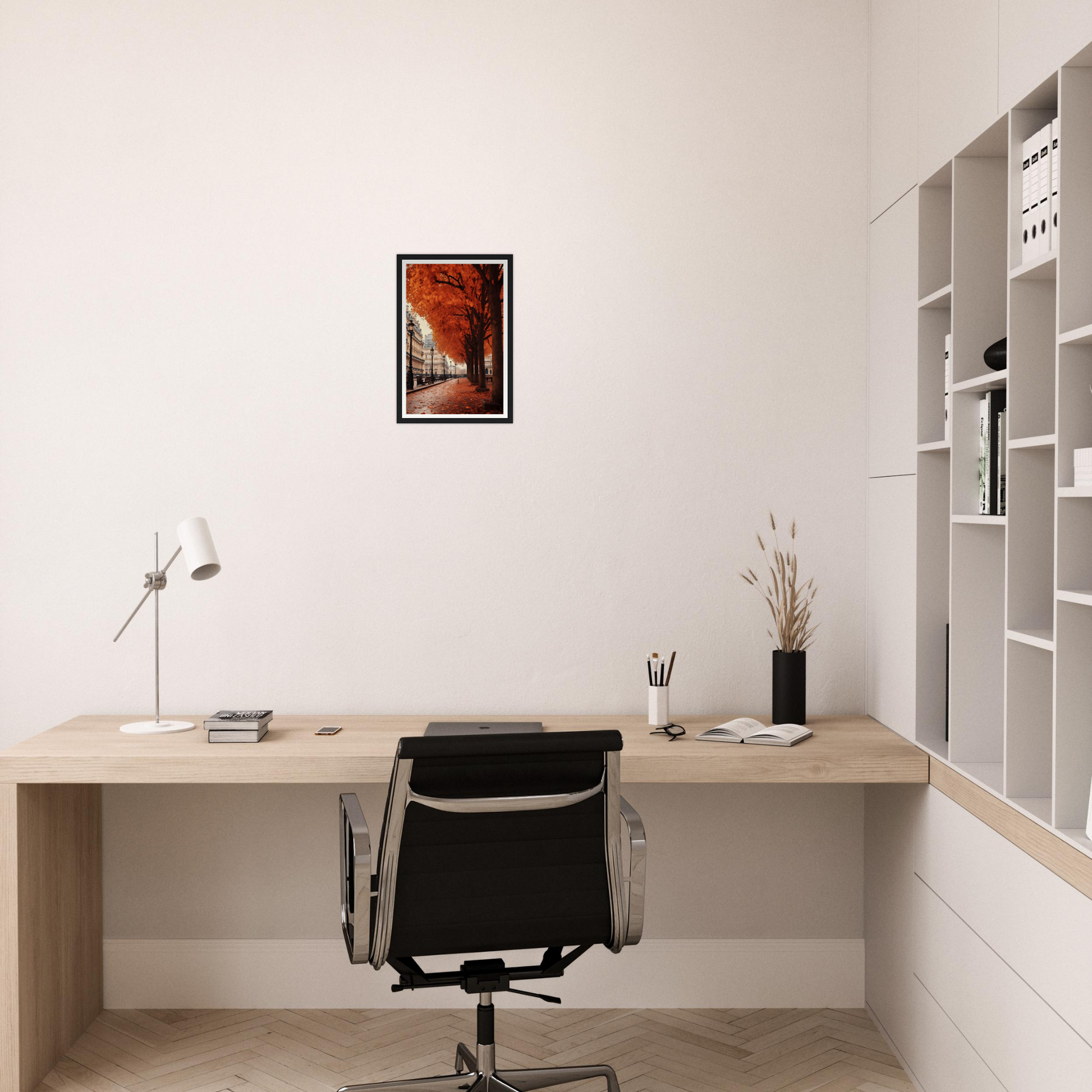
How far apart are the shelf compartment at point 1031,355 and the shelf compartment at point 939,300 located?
14.4 inches

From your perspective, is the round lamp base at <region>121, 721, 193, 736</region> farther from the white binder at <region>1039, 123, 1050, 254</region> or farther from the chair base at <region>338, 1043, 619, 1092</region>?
the white binder at <region>1039, 123, 1050, 254</region>

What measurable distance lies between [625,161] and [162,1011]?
9.26ft

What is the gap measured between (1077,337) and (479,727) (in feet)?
5.64

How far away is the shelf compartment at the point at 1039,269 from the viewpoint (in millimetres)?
1896

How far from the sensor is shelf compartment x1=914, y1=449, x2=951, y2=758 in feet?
8.40

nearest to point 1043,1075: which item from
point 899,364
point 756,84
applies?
point 899,364

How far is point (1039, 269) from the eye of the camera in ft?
6.48

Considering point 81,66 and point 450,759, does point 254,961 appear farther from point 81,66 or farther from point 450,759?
point 81,66

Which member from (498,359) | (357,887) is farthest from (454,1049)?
(498,359)

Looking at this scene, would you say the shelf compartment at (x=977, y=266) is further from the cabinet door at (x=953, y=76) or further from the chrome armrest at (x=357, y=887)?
the chrome armrest at (x=357, y=887)

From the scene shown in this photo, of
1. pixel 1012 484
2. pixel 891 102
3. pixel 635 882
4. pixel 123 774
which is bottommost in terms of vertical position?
pixel 635 882

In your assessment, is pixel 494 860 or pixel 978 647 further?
pixel 978 647

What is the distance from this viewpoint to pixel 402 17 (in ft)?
9.74

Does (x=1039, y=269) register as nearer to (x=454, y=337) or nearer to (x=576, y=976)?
(x=454, y=337)
